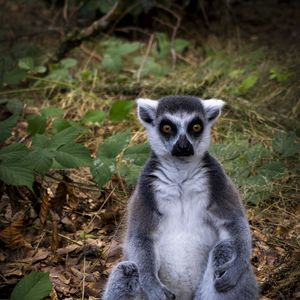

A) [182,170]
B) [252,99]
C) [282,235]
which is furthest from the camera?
[252,99]

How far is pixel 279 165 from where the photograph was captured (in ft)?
19.8

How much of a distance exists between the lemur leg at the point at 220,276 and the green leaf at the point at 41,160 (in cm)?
158

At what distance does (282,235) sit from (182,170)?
1.58 metres

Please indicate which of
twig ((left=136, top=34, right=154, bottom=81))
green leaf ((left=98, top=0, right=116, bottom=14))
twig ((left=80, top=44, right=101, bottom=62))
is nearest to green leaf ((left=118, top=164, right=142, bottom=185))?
twig ((left=136, top=34, right=154, bottom=81))

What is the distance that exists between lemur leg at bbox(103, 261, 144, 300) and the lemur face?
2.76 ft

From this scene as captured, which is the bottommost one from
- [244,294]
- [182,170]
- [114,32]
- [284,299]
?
[114,32]

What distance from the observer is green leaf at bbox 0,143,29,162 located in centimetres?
489

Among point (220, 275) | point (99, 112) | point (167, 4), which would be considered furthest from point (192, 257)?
point (167, 4)

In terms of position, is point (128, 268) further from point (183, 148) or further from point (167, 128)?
point (167, 128)

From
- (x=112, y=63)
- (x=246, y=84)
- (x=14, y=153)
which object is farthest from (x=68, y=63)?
(x=14, y=153)

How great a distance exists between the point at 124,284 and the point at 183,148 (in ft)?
3.26

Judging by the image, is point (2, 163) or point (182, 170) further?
point (2, 163)

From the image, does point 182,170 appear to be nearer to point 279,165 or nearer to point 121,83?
point 279,165

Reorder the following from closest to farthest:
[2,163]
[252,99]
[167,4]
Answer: [2,163] → [252,99] → [167,4]
